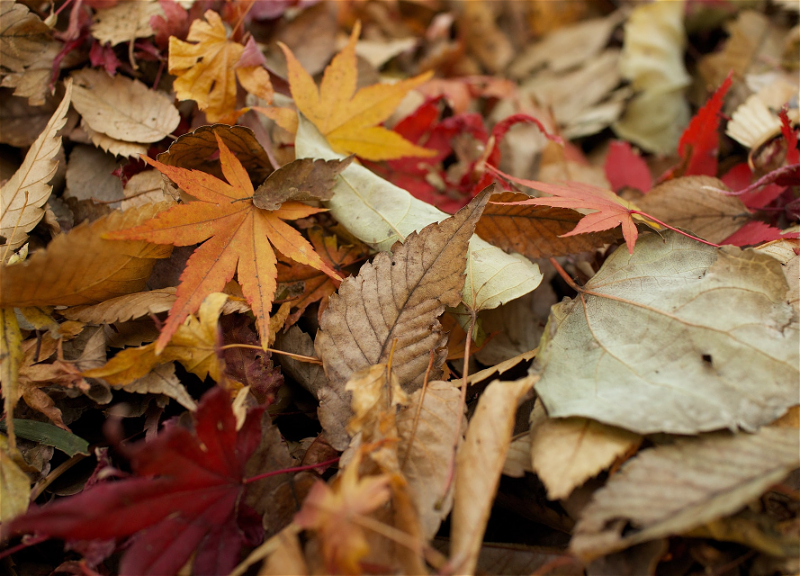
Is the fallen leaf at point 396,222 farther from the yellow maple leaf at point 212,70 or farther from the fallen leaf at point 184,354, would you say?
the fallen leaf at point 184,354

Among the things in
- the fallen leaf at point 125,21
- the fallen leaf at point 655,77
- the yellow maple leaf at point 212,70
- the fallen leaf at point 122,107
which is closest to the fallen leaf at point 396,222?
the yellow maple leaf at point 212,70

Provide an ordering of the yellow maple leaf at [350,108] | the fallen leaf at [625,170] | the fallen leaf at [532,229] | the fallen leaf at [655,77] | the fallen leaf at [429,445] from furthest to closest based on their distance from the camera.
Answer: the fallen leaf at [655,77]
the fallen leaf at [625,170]
the yellow maple leaf at [350,108]
the fallen leaf at [532,229]
the fallen leaf at [429,445]

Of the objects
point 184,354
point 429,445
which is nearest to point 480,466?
point 429,445

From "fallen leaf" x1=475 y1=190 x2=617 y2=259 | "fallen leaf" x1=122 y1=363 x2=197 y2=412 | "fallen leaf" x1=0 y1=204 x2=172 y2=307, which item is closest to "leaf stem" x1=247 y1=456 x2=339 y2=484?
"fallen leaf" x1=122 y1=363 x2=197 y2=412

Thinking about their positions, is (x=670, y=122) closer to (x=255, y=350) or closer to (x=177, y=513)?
(x=255, y=350)

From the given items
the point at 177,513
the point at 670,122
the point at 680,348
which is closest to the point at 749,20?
the point at 670,122

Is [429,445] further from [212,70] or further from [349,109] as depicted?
[212,70]
